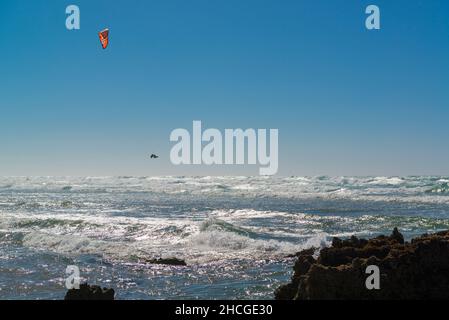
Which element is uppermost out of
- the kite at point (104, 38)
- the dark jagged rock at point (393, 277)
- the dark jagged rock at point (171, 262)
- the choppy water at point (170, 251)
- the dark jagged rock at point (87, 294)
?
the kite at point (104, 38)

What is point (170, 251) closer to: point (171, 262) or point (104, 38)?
point (171, 262)

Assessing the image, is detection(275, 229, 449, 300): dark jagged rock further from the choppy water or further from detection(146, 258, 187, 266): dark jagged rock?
detection(146, 258, 187, 266): dark jagged rock

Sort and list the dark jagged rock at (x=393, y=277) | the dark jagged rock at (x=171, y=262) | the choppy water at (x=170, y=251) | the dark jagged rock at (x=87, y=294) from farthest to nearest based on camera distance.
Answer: the dark jagged rock at (x=171, y=262), the choppy water at (x=170, y=251), the dark jagged rock at (x=87, y=294), the dark jagged rock at (x=393, y=277)

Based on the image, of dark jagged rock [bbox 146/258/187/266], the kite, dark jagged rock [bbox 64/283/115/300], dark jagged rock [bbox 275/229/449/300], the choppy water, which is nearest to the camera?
dark jagged rock [bbox 275/229/449/300]

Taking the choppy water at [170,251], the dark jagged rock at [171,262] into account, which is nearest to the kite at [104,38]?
the choppy water at [170,251]

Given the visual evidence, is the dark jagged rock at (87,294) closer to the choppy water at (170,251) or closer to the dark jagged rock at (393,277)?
the dark jagged rock at (393,277)

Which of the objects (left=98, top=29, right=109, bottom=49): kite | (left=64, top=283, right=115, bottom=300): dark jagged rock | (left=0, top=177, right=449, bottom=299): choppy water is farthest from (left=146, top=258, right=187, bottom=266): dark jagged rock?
(left=64, top=283, right=115, bottom=300): dark jagged rock

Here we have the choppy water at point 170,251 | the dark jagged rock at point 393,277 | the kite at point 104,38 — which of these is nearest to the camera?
the dark jagged rock at point 393,277

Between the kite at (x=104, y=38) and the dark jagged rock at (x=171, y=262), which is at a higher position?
the kite at (x=104, y=38)

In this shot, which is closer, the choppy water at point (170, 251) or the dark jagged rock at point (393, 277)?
the dark jagged rock at point (393, 277)

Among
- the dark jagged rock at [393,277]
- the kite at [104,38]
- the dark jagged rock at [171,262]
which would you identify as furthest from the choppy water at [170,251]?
the kite at [104,38]

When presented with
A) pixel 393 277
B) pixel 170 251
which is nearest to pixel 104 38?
pixel 393 277
